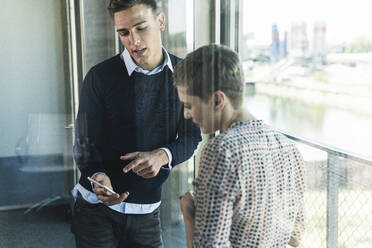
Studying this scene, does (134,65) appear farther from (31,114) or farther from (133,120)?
(31,114)

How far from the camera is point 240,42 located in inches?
56.0

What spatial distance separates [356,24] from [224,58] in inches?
17.7

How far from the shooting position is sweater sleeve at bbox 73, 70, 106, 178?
1.44 meters

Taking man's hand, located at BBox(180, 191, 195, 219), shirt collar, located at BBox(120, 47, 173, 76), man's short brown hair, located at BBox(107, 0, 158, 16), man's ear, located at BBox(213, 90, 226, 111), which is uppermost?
man's short brown hair, located at BBox(107, 0, 158, 16)

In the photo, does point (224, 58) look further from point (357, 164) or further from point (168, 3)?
point (357, 164)

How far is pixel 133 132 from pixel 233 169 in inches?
25.5

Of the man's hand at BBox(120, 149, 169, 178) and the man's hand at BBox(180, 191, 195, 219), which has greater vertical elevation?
the man's hand at BBox(180, 191, 195, 219)

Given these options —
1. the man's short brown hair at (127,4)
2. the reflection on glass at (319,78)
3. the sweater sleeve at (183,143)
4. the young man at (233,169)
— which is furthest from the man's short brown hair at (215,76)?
the man's short brown hair at (127,4)

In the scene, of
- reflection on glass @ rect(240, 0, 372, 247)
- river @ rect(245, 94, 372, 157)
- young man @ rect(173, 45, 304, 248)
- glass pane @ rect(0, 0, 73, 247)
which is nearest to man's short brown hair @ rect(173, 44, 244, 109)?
young man @ rect(173, 45, 304, 248)

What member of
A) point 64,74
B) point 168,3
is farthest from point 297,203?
point 64,74

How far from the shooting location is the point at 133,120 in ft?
4.76

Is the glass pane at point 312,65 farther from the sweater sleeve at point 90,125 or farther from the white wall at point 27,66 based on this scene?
the white wall at point 27,66

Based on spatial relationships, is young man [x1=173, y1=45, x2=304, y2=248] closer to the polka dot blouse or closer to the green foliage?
the polka dot blouse

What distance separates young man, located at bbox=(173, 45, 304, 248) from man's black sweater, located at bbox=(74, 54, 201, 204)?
0.40m
